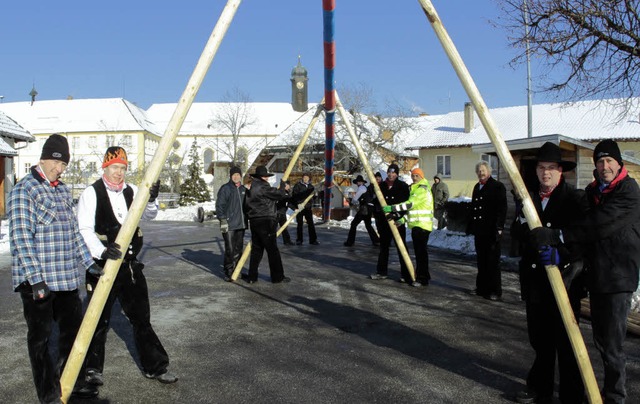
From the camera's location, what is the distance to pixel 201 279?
1007 cm

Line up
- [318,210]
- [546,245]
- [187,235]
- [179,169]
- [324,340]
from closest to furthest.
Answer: [546,245], [324,340], [187,235], [318,210], [179,169]

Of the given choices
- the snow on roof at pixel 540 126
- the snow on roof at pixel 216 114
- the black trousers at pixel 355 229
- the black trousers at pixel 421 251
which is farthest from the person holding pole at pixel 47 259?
the snow on roof at pixel 216 114

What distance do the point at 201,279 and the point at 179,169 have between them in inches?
1909

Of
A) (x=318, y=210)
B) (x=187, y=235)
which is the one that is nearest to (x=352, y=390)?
(x=187, y=235)

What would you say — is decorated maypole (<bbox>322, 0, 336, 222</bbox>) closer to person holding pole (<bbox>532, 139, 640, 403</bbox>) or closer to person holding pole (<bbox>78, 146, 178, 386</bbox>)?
person holding pole (<bbox>78, 146, 178, 386</bbox>)

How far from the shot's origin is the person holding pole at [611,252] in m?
3.95

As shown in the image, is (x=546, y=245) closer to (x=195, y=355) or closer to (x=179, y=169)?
(x=195, y=355)

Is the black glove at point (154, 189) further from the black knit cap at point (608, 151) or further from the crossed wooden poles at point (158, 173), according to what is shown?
the black knit cap at point (608, 151)

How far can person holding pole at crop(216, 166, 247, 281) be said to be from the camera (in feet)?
33.3

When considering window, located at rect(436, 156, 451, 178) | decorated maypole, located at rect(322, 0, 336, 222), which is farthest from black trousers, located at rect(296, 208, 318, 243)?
window, located at rect(436, 156, 451, 178)

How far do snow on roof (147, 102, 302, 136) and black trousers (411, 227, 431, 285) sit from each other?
6801cm

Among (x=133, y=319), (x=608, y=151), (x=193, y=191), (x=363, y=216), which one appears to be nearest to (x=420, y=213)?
(x=608, y=151)

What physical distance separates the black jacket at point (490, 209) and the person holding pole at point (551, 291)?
3.75 meters

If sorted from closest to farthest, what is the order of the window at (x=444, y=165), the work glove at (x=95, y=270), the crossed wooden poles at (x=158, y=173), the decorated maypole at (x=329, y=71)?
the crossed wooden poles at (x=158, y=173), the work glove at (x=95, y=270), the decorated maypole at (x=329, y=71), the window at (x=444, y=165)
